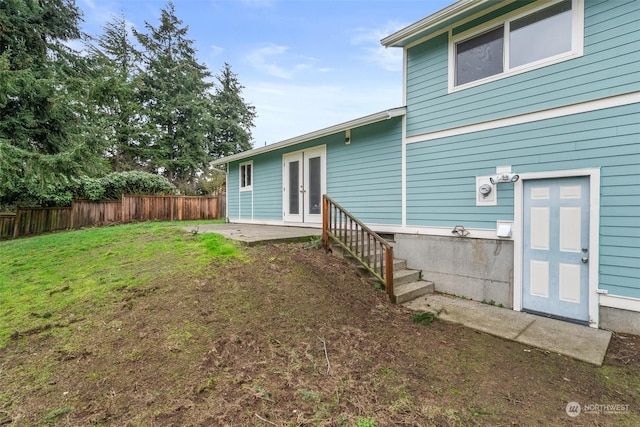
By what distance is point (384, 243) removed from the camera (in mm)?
4367

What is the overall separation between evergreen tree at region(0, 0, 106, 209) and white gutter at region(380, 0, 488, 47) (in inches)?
261

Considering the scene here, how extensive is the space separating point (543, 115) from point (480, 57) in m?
1.46

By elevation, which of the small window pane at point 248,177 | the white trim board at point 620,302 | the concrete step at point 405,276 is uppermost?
the small window pane at point 248,177

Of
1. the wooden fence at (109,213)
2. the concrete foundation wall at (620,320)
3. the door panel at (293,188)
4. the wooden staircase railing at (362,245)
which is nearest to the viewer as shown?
the concrete foundation wall at (620,320)

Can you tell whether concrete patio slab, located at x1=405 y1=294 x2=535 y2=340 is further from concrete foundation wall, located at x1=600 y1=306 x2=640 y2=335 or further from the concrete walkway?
concrete foundation wall, located at x1=600 y1=306 x2=640 y2=335

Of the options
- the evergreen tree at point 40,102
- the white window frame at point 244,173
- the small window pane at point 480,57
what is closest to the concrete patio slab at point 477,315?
the small window pane at point 480,57

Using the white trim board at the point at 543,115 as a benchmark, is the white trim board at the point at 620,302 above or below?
below

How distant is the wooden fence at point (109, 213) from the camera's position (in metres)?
9.62

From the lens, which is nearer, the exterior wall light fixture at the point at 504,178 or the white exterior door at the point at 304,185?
the exterior wall light fixture at the point at 504,178

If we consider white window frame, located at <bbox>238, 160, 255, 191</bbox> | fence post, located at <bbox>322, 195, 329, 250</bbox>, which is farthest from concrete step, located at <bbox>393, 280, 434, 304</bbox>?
white window frame, located at <bbox>238, 160, 255, 191</bbox>

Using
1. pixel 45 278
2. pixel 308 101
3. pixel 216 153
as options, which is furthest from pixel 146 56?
pixel 45 278

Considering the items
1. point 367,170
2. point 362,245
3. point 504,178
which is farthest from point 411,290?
point 367,170

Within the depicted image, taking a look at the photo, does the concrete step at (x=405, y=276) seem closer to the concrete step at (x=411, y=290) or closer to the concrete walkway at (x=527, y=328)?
the concrete step at (x=411, y=290)

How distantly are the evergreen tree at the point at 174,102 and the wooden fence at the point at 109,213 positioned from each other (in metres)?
7.78
